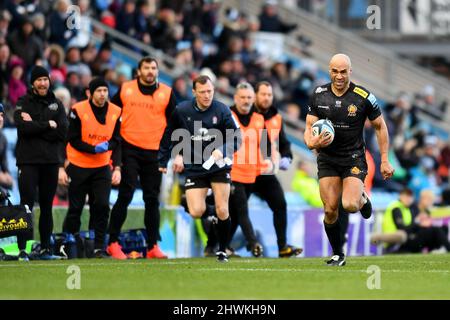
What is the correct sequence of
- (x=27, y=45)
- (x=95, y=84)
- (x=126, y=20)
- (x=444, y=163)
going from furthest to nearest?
(x=444, y=163) < (x=126, y=20) < (x=27, y=45) < (x=95, y=84)

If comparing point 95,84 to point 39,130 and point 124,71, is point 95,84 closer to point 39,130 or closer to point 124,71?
point 39,130

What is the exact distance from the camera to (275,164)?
19.1 metres

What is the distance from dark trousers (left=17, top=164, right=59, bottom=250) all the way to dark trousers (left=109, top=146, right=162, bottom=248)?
3.61 ft

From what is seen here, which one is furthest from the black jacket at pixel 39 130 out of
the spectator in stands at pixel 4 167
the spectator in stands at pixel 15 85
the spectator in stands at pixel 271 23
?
the spectator in stands at pixel 271 23

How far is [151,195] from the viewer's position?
58.7 feet

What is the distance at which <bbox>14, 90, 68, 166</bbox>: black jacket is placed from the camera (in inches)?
661

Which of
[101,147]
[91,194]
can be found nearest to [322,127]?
[101,147]

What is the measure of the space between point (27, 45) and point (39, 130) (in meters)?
5.06

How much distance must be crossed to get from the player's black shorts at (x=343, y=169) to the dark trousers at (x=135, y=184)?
3.45 m

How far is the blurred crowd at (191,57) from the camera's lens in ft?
70.6

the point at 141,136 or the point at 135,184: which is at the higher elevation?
the point at 141,136

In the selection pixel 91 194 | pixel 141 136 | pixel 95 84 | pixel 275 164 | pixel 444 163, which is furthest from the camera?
pixel 444 163

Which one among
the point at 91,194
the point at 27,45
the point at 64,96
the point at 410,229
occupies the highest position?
the point at 27,45

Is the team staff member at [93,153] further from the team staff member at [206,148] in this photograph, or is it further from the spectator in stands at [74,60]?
the spectator in stands at [74,60]
